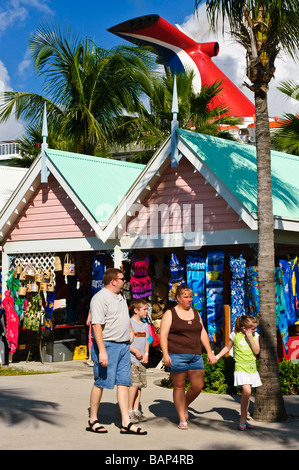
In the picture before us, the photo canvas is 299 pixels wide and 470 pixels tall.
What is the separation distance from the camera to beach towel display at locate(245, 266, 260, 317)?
12898 mm

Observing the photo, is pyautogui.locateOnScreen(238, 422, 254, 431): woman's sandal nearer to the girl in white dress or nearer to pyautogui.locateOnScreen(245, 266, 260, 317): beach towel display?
the girl in white dress

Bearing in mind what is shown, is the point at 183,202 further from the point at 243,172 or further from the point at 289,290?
the point at 289,290

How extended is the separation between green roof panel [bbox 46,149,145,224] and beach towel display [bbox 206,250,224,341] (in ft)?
9.29

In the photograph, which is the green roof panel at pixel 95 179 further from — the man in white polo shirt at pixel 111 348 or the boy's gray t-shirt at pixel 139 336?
the man in white polo shirt at pixel 111 348

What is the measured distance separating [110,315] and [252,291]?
5.18 metres

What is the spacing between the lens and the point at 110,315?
8328 mm

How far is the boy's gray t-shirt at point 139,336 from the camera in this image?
9.20 metres

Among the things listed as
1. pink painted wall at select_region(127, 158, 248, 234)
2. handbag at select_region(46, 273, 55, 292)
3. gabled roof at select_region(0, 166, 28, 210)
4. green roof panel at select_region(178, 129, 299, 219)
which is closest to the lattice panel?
handbag at select_region(46, 273, 55, 292)

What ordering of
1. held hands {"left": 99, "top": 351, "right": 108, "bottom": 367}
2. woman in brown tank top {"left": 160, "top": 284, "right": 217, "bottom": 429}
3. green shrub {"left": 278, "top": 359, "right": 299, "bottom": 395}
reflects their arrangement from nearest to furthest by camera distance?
held hands {"left": 99, "top": 351, "right": 108, "bottom": 367} → woman in brown tank top {"left": 160, "top": 284, "right": 217, "bottom": 429} → green shrub {"left": 278, "top": 359, "right": 299, "bottom": 395}

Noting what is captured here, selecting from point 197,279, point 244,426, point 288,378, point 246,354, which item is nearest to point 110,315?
Answer: point 246,354

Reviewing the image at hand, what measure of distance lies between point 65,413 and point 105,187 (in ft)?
25.0

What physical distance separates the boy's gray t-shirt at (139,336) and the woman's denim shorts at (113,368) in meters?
0.69

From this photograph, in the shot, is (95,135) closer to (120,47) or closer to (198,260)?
(120,47)

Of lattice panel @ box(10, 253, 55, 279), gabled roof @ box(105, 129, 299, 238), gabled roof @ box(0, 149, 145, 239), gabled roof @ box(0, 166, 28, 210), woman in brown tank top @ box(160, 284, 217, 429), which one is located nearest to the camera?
woman in brown tank top @ box(160, 284, 217, 429)
